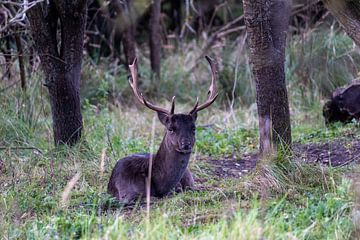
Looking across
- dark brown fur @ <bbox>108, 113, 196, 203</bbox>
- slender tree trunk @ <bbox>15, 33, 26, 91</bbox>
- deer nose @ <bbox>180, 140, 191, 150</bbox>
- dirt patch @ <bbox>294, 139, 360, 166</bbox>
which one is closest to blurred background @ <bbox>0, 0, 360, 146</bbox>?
slender tree trunk @ <bbox>15, 33, 26, 91</bbox>

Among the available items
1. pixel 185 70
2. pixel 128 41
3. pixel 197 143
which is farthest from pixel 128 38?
pixel 197 143

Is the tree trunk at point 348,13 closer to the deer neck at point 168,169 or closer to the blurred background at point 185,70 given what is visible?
the deer neck at point 168,169

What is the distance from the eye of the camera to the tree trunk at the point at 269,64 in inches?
289

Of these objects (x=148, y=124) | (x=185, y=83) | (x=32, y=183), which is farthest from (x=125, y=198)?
(x=185, y=83)

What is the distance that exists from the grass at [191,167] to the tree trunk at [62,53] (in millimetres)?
372

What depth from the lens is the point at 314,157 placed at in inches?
360

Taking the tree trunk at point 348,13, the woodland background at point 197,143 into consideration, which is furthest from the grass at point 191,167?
the tree trunk at point 348,13

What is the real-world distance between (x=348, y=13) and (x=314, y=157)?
2.48m

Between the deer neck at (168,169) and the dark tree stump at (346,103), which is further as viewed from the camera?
the dark tree stump at (346,103)

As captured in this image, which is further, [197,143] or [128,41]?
[128,41]

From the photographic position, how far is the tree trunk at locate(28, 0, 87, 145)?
8.95 metres

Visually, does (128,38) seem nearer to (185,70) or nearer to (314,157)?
(185,70)

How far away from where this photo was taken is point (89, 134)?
34.4ft

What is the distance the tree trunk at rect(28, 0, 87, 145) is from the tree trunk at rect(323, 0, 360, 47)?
9.91 feet
